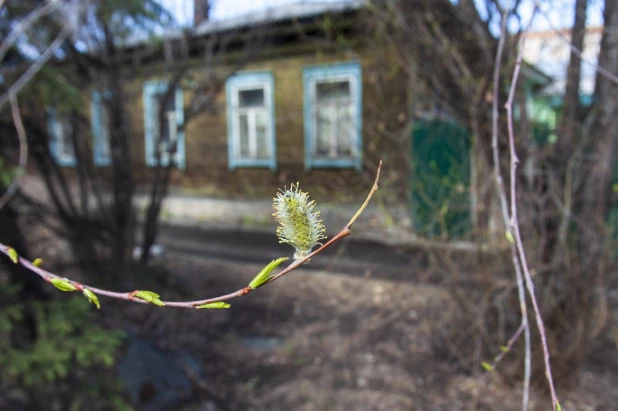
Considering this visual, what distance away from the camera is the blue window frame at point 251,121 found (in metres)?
11.5

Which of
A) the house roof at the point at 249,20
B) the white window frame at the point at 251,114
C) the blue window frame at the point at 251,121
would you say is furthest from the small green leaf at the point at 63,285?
the white window frame at the point at 251,114

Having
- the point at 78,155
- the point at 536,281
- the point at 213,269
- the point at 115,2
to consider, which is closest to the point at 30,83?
the point at 115,2

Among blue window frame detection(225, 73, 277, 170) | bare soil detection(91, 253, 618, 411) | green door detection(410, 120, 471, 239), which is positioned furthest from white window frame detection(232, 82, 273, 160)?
green door detection(410, 120, 471, 239)

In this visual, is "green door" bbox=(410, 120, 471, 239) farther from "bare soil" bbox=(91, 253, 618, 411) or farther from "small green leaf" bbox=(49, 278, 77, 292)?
"small green leaf" bbox=(49, 278, 77, 292)

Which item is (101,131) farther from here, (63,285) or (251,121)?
(63,285)

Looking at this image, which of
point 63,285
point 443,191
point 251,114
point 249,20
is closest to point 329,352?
point 443,191

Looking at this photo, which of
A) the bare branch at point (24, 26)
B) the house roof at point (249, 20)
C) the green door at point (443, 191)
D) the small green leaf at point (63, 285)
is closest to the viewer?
the small green leaf at point (63, 285)

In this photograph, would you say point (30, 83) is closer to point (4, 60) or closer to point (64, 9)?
point (4, 60)

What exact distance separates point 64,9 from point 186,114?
1514mm

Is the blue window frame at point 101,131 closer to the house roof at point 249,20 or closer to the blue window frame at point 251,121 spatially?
the house roof at point 249,20

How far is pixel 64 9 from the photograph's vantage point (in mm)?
4699

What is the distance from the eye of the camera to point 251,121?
11.9 m

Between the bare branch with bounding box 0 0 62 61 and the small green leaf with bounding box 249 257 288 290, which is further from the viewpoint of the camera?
the bare branch with bounding box 0 0 62 61

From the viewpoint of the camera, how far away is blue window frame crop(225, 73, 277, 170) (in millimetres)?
11477
